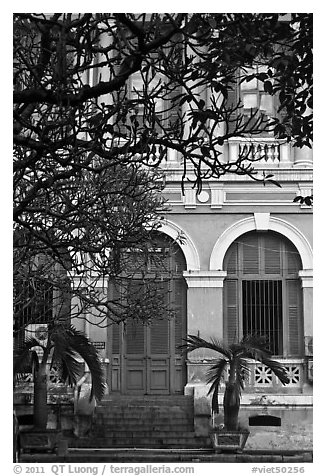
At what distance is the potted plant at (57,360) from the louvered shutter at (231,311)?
77.9 inches

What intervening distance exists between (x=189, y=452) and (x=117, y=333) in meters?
2.31

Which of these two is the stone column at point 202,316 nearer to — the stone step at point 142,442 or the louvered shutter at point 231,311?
the louvered shutter at point 231,311

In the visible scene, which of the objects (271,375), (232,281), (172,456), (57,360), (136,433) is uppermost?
(232,281)

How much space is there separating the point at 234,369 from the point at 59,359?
2.27 meters

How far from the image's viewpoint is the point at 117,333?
12.9 meters

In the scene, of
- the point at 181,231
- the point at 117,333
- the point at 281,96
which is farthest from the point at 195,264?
the point at 281,96

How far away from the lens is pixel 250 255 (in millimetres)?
13477

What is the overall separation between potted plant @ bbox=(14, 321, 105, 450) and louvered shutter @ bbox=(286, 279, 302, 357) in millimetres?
2824

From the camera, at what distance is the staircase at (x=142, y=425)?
37.3 ft

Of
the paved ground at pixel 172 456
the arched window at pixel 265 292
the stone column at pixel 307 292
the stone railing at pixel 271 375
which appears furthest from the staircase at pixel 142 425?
the stone column at pixel 307 292

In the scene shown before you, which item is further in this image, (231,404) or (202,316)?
(202,316)

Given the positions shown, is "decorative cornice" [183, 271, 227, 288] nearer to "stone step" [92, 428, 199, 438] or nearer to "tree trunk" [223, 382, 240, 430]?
"tree trunk" [223, 382, 240, 430]

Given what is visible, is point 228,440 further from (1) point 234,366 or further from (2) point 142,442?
(2) point 142,442

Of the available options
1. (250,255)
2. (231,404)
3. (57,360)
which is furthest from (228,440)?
(250,255)
